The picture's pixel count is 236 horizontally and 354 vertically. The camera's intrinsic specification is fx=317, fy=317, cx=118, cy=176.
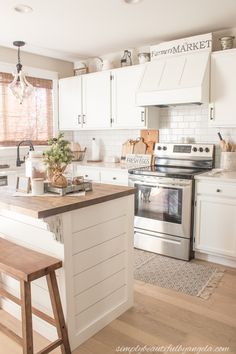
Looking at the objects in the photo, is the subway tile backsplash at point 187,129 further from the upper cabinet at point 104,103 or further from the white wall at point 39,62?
the white wall at point 39,62

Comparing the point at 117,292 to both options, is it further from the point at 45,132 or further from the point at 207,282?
the point at 45,132

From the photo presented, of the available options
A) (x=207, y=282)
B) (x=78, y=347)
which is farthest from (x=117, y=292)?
(x=207, y=282)

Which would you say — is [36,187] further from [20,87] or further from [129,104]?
[129,104]


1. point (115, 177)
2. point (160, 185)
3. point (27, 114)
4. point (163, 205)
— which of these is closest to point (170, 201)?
point (163, 205)

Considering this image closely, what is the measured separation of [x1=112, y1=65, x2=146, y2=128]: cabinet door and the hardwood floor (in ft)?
6.94

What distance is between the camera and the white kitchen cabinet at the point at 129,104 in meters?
3.92

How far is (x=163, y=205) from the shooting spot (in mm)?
3410

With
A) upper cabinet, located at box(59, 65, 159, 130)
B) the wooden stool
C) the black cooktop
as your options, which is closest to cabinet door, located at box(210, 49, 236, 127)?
the black cooktop

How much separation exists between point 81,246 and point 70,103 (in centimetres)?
314

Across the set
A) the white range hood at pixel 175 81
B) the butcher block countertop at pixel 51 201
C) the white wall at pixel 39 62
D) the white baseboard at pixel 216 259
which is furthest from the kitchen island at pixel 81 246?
the white wall at pixel 39 62

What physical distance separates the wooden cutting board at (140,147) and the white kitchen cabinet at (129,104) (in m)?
0.30

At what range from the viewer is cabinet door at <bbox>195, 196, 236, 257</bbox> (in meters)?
3.07

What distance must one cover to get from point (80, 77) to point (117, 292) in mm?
3178

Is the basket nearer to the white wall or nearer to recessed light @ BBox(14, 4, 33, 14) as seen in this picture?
the white wall
